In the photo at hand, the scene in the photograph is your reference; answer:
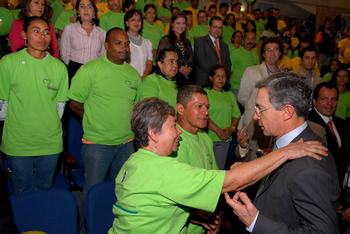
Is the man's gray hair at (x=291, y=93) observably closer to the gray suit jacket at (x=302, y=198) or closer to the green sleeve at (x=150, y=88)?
the gray suit jacket at (x=302, y=198)

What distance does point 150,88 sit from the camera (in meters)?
2.93

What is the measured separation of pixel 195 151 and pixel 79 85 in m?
1.33

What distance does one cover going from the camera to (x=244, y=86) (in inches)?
139

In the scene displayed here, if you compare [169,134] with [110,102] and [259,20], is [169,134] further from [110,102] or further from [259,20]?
[259,20]

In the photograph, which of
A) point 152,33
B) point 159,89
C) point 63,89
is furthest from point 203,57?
point 63,89

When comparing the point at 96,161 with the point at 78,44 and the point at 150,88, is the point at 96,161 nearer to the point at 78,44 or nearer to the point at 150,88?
the point at 150,88

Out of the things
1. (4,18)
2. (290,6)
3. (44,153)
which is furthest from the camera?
(290,6)

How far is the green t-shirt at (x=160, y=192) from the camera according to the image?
126cm

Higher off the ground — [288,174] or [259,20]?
[259,20]

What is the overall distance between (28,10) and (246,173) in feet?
10.7

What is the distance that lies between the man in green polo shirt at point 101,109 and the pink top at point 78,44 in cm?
83

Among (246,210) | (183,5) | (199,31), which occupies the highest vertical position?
(183,5)

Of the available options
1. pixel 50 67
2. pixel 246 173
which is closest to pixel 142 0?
pixel 50 67

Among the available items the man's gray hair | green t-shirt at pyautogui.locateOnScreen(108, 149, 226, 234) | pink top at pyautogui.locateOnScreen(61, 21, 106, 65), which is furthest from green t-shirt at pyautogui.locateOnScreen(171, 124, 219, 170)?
pink top at pyautogui.locateOnScreen(61, 21, 106, 65)
